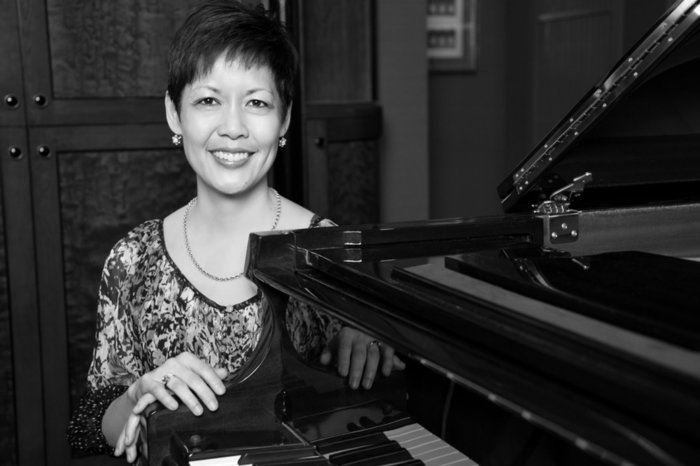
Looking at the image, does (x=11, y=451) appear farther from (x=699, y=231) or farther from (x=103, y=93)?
(x=699, y=231)

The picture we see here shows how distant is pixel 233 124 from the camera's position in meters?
1.43

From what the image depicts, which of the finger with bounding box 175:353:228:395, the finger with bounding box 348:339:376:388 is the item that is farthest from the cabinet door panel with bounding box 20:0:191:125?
the finger with bounding box 348:339:376:388

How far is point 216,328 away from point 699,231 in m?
0.92

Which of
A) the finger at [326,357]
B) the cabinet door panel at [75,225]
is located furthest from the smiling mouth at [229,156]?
the cabinet door panel at [75,225]

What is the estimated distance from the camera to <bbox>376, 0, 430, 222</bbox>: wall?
12.1 feet

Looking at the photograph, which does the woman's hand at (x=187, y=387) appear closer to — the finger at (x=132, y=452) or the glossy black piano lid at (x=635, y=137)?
the finger at (x=132, y=452)

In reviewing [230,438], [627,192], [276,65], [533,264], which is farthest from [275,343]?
[627,192]

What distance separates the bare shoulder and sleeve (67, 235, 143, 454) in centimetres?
30

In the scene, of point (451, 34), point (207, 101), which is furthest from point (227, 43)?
point (451, 34)

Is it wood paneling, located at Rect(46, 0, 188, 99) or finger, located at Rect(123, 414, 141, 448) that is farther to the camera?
wood paneling, located at Rect(46, 0, 188, 99)

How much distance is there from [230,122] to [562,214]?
0.60 metres

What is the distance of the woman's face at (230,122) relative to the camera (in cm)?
144

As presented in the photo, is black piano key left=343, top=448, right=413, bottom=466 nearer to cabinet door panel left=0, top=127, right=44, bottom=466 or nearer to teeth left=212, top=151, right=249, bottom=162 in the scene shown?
teeth left=212, top=151, right=249, bottom=162

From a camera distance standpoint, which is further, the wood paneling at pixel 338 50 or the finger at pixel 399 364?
the wood paneling at pixel 338 50
